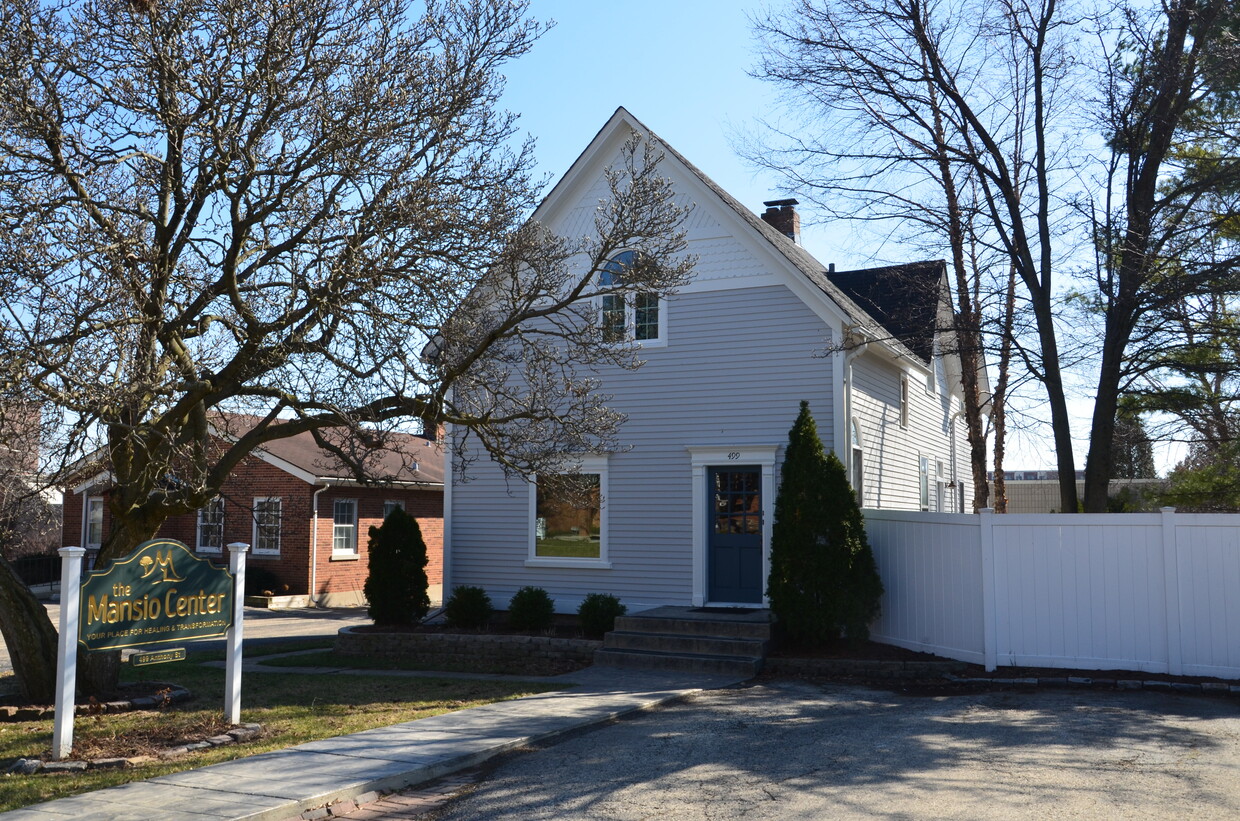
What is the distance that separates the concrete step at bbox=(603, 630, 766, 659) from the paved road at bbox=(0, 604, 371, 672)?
269 inches

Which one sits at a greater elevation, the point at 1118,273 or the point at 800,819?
the point at 1118,273

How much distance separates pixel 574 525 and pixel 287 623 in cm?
806

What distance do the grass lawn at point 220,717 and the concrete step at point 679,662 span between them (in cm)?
184

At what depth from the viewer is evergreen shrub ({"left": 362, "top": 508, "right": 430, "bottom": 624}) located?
663 inches

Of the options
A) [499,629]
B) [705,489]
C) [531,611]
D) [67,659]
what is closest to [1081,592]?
[705,489]

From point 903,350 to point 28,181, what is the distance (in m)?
13.5

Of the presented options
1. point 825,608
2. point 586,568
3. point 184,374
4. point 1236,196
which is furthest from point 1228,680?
point 184,374

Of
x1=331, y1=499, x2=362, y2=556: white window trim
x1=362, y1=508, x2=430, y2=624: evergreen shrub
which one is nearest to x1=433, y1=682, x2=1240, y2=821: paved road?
x1=362, y1=508, x2=430, y2=624: evergreen shrub

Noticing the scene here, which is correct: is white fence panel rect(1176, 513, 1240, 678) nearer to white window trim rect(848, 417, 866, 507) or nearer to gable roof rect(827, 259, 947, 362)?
gable roof rect(827, 259, 947, 362)

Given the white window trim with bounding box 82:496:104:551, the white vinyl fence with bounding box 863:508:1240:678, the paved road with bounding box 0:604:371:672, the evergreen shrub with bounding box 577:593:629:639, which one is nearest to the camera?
the white vinyl fence with bounding box 863:508:1240:678

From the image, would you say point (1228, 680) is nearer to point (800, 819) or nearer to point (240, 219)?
point (800, 819)

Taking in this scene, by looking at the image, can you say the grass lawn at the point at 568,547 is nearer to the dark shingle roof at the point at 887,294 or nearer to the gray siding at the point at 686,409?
the gray siding at the point at 686,409

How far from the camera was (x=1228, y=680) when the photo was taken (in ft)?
36.5

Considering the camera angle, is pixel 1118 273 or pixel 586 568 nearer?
pixel 1118 273
